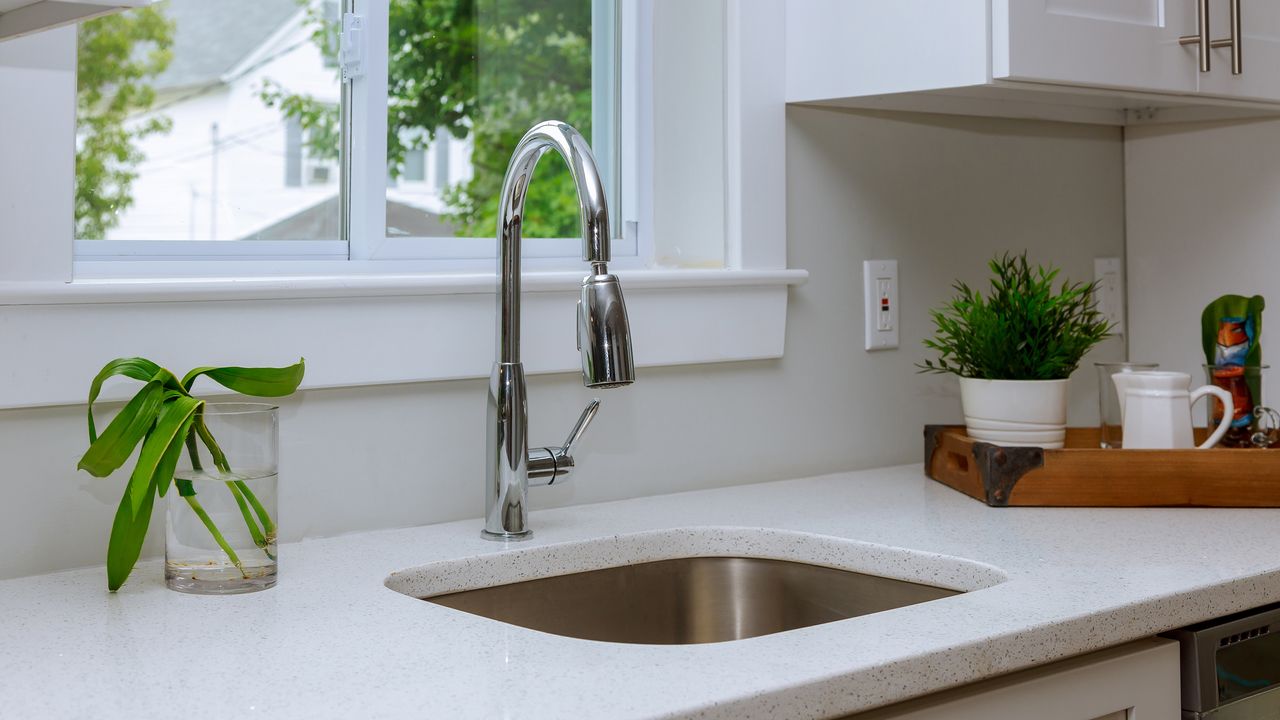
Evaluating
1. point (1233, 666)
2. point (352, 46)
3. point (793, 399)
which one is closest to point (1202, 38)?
point (793, 399)

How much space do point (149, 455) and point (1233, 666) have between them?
3.10 ft

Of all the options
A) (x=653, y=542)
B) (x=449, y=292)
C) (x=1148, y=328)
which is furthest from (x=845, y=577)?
(x=1148, y=328)

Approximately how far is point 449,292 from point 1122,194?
1220mm

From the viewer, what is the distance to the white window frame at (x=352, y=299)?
40.3 inches

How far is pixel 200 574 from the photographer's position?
987 mm

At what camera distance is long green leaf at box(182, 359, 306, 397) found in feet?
3.35

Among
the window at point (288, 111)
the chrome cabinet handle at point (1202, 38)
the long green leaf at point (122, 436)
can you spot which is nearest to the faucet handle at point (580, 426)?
the long green leaf at point (122, 436)

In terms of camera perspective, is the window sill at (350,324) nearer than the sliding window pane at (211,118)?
Yes

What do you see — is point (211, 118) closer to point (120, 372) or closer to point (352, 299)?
point (352, 299)

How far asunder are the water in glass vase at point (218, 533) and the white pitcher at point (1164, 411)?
99cm

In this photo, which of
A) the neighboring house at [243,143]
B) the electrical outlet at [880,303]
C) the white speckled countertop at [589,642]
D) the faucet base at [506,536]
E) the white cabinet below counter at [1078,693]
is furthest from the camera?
the neighboring house at [243,143]

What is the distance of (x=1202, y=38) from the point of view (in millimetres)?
1427

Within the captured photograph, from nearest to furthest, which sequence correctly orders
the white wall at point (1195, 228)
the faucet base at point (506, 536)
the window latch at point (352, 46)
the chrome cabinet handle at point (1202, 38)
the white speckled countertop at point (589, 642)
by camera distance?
1. the white speckled countertop at point (589, 642)
2. the faucet base at point (506, 536)
3. the window latch at point (352, 46)
4. the chrome cabinet handle at point (1202, 38)
5. the white wall at point (1195, 228)

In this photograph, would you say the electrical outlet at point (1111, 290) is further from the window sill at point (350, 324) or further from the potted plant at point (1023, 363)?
the window sill at point (350, 324)
